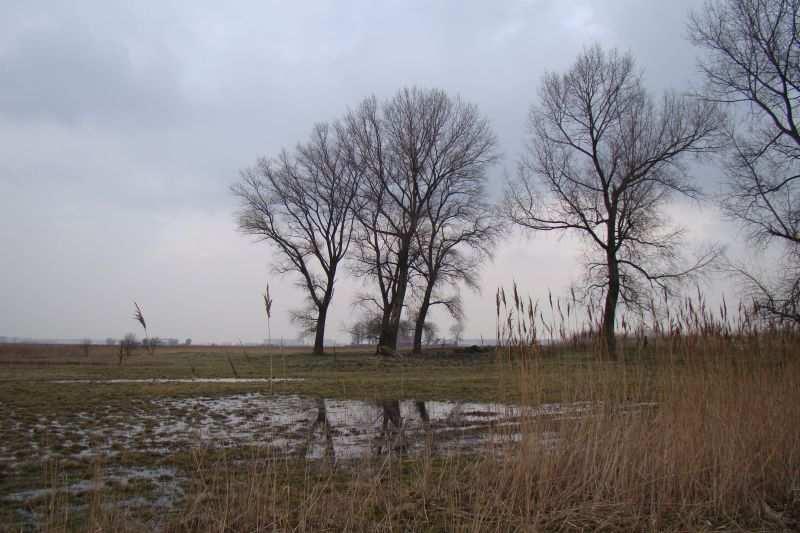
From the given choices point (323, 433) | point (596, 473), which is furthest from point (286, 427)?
point (596, 473)

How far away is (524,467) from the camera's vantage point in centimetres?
434

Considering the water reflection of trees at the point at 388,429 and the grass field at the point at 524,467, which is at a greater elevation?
the grass field at the point at 524,467

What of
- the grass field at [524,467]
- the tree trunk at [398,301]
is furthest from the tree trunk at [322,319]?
the grass field at [524,467]

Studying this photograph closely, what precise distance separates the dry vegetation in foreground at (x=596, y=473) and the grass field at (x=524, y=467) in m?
0.02

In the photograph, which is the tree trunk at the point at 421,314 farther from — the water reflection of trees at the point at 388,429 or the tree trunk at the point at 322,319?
the water reflection of trees at the point at 388,429

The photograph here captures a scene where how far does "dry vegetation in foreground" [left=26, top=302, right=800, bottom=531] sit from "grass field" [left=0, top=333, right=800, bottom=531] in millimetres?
18

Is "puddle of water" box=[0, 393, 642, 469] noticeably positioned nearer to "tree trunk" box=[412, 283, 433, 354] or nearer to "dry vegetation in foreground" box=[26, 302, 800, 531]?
"dry vegetation in foreground" box=[26, 302, 800, 531]

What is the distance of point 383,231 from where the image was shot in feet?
103

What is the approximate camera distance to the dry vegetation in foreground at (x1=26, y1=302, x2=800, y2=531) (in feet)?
12.5

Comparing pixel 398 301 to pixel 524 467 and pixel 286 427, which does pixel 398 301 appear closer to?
pixel 286 427

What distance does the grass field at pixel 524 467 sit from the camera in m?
3.88

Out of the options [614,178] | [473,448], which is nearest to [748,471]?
[473,448]

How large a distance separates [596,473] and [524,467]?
659mm

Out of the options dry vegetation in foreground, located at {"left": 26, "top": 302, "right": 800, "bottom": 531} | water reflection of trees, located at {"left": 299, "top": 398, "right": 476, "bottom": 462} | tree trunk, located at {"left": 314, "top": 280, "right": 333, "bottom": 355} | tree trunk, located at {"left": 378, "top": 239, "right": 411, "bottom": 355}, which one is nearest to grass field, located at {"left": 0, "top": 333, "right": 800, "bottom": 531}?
dry vegetation in foreground, located at {"left": 26, "top": 302, "right": 800, "bottom": 531}
